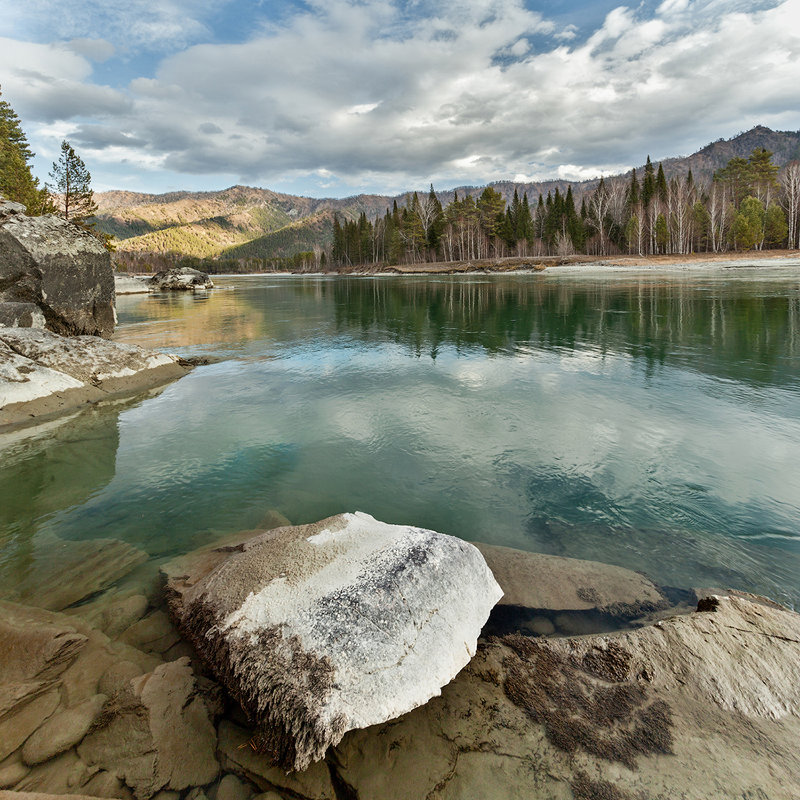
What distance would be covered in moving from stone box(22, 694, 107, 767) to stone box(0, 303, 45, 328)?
13453mm

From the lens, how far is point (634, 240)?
81875 mm

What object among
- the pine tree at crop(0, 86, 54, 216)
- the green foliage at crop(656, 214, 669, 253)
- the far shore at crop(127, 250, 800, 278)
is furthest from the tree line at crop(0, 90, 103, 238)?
the green foliage at crop(656, 214, 669, 253)

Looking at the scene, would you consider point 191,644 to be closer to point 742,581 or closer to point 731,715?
point 731,715

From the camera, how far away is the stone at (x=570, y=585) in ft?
13.5

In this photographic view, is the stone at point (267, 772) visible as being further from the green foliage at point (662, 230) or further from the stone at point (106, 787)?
the green foliage at point (662, 230)

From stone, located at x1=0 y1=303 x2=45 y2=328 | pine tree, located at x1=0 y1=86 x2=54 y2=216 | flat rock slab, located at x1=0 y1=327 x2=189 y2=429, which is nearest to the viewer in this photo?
flat rock slab, located at x1=0 y1=327 x2=189 y2=429

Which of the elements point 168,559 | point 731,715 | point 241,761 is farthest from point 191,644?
point 731,715

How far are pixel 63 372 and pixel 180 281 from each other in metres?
69.0

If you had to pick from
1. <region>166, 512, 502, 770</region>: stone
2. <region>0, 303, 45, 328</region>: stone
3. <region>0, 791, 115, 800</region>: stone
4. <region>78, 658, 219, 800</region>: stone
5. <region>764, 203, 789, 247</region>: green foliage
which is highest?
<region>764, 203, 789, 247</region>: green foliage

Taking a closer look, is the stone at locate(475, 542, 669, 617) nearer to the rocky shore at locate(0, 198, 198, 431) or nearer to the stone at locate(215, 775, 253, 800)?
the stone at locate(215, 775, 253, 800)

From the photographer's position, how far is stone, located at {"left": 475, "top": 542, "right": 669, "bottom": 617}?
4.12 metres

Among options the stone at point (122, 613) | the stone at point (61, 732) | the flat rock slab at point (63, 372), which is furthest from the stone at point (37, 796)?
the flat rock slab at point (63, 372)

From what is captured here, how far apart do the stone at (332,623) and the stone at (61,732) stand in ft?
2.40

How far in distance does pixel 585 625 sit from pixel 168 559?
4498mm
